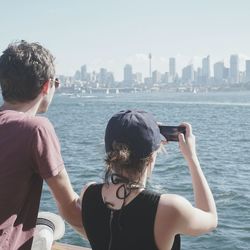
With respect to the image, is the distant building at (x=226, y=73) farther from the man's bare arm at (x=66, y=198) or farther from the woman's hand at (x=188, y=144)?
the man's bare arm at (x=66, y=198)

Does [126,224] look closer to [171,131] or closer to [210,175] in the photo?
[171,131]

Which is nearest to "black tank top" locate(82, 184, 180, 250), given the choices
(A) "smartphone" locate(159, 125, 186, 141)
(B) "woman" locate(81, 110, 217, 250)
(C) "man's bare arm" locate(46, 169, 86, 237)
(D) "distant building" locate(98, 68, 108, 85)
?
(B) "woman" locate(81, 110, 217, 250)

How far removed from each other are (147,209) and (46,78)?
804mm

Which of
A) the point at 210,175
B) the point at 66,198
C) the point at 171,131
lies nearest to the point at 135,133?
the point at 171,131

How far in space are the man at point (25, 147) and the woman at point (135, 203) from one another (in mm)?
219

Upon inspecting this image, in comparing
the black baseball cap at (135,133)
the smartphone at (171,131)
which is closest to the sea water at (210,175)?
the smartphone at (171,131)

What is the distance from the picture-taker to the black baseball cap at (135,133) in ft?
7.45

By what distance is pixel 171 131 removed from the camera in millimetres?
2525

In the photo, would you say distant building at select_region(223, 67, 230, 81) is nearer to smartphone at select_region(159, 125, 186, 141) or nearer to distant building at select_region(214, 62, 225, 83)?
distant building at select_region(214, 62, 225, 83)

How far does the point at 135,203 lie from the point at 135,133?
0.31 metres

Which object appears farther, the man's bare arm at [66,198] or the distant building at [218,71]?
the distant building at [218,71]

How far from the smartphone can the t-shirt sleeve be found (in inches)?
20.7

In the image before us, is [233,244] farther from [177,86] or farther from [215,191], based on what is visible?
[177,86]

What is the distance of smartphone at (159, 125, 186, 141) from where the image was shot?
2502 mm
